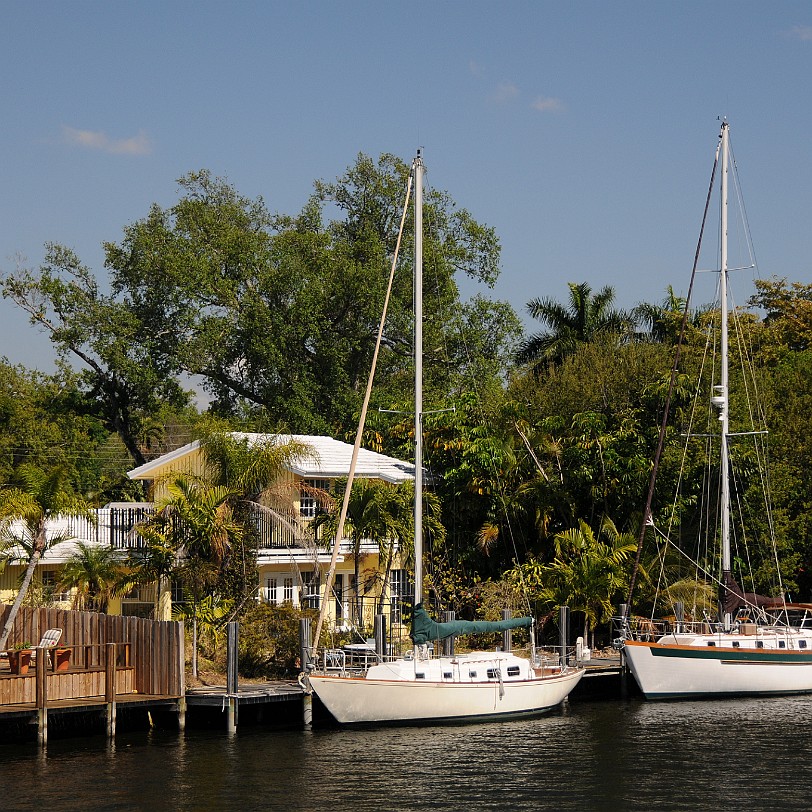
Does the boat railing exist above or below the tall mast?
below

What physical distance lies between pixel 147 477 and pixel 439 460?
34.7 ft

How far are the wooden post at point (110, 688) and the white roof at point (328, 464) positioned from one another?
438 inches

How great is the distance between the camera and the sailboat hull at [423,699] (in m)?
30.0

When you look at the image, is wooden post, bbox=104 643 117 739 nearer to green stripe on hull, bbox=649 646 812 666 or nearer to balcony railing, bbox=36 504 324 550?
balcony railing, bbox=36 504 324 550

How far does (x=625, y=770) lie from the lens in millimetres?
25953

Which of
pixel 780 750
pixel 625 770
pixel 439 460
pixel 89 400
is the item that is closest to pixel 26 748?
pixel 625 770

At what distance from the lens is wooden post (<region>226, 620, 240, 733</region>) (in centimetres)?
2998

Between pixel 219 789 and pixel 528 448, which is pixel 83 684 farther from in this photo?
pixel 528 448

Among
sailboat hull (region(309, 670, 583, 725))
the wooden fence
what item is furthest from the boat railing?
the wooden fence

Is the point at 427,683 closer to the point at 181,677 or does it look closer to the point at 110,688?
the point at 181,677

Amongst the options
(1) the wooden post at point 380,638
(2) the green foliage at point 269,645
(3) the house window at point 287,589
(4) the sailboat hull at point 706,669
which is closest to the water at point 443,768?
(1) the wooden post at point 380,638

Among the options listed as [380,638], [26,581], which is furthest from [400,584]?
[26,581]

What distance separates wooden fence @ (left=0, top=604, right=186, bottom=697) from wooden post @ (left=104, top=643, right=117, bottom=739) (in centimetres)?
83

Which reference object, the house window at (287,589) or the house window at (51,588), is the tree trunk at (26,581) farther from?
the house window at (287,589)
